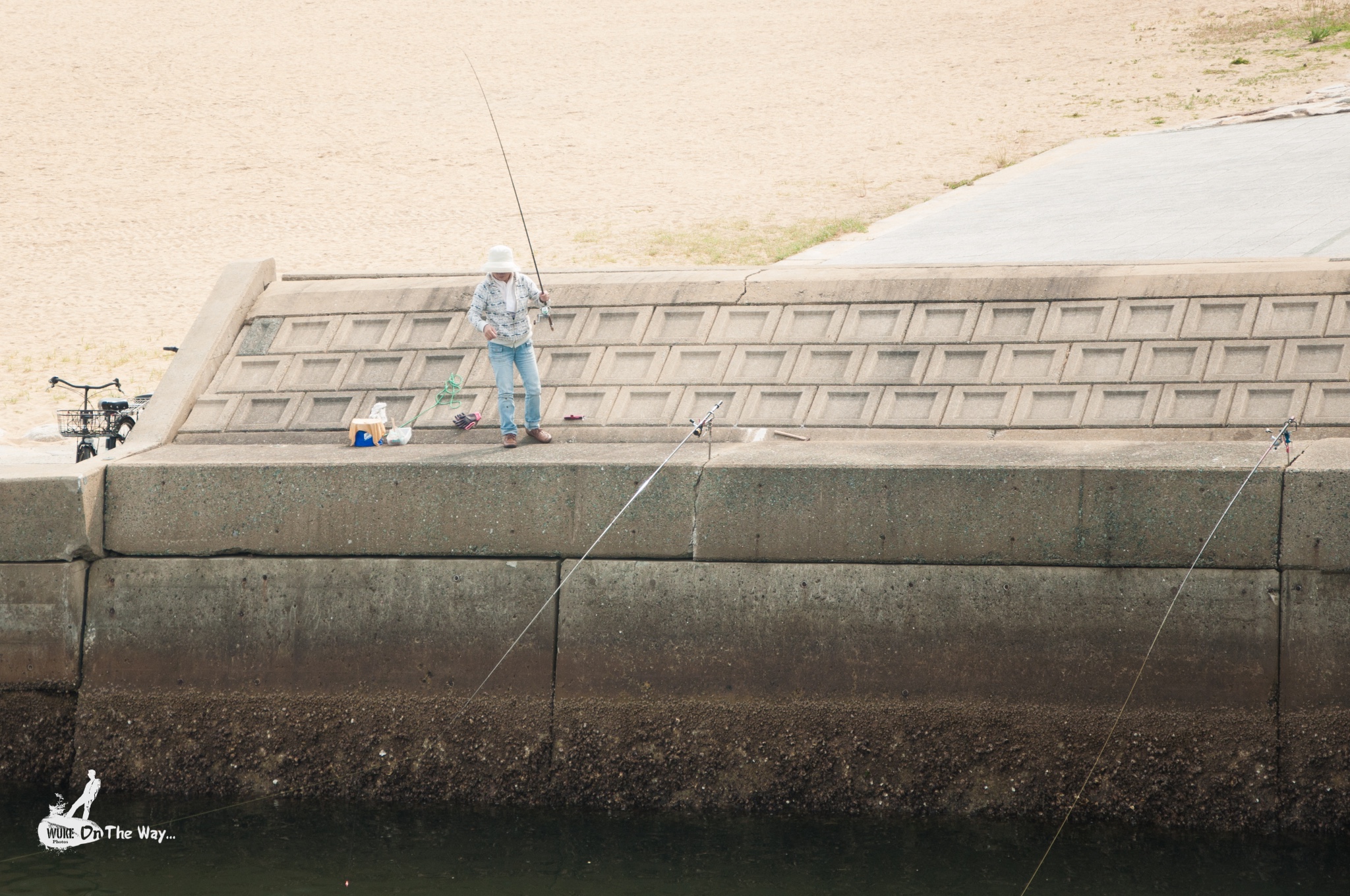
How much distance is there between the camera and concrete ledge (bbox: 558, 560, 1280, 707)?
709 centimetres

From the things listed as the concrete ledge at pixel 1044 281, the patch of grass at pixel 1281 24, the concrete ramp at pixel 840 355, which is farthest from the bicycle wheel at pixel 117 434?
the patch of grass at pixel 1281 24

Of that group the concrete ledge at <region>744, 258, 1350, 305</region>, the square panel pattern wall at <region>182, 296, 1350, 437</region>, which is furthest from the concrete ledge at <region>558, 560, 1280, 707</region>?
the concrete ledge at <region>744, 258, 1350, 305</region>

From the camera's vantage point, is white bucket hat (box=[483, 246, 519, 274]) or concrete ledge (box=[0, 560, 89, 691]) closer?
concrete ledge (box=[0, 560, 89, 691])

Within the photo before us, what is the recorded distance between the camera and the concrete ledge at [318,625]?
7.80 m

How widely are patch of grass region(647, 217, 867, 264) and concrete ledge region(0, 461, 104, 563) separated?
36.7 ft

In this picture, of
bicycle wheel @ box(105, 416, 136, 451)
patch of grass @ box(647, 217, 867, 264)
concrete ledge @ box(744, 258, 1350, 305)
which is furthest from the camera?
patch of grass @ box(647, 217, 867, 264)

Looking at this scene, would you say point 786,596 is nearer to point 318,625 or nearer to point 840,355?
point 840,355

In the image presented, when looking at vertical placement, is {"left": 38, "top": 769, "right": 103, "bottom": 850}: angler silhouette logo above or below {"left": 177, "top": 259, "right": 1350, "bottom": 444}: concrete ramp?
below

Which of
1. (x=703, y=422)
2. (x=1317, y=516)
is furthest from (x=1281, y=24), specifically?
(x=703, y=422)

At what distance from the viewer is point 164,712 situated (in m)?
8.03

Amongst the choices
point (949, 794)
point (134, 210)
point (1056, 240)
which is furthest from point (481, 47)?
point (949, 794)

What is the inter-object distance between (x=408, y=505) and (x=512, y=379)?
3.82 ft

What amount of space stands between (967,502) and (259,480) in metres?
4.09

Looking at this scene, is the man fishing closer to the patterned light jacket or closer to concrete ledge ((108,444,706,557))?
the patterned light jacket
